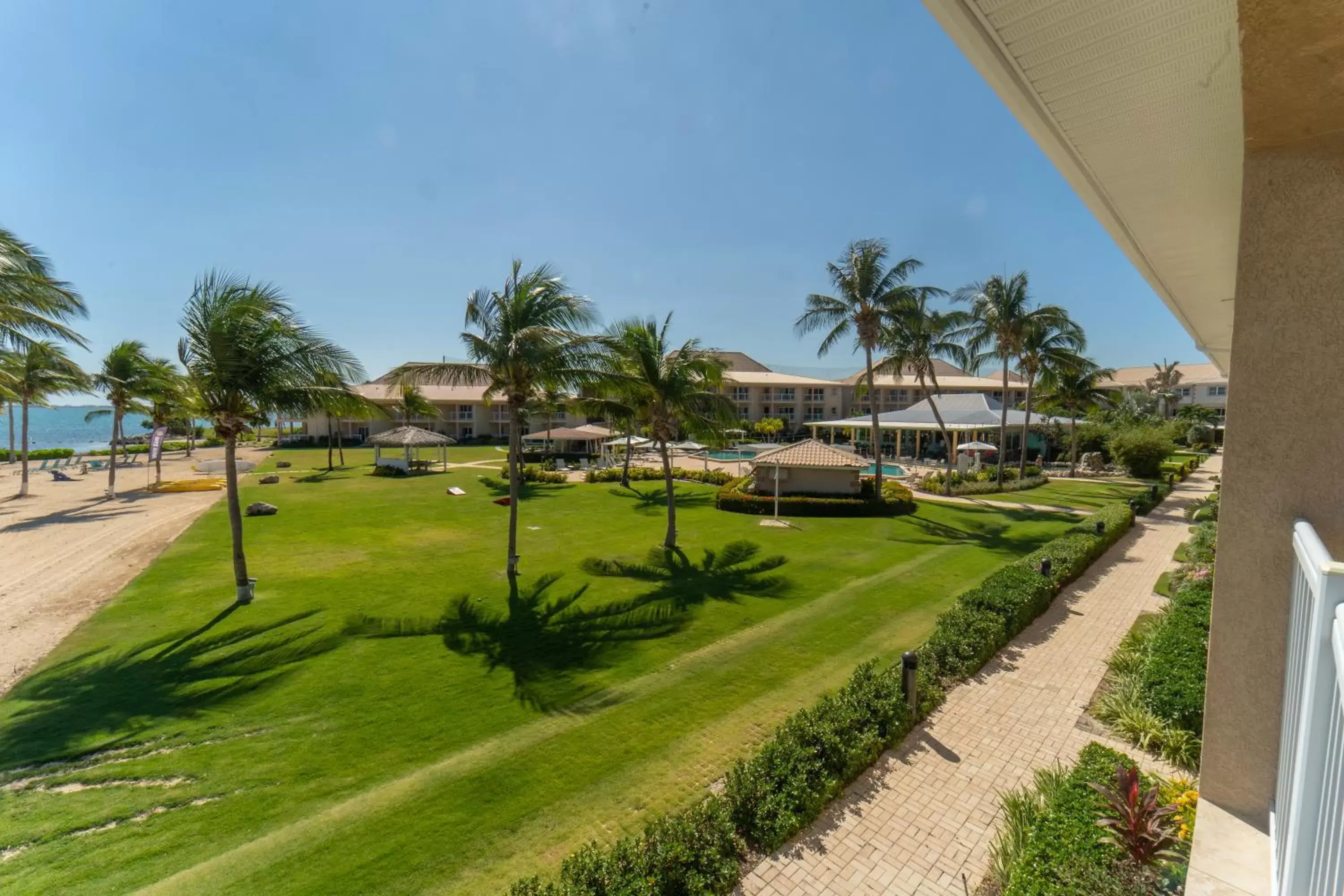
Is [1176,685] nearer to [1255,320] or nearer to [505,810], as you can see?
[1255,320]

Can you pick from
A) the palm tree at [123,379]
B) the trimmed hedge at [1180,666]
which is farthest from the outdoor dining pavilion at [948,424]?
the palm tree at [123,379]

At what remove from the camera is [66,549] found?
16.3 meters

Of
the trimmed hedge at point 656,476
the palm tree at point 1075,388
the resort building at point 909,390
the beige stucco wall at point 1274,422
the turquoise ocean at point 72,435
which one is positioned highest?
the resort building at point 909,390

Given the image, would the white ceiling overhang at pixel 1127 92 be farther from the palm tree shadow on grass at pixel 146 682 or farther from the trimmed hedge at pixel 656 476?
the trimmed hedge at pixel 656 476

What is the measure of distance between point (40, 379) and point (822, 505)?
36.3 metres

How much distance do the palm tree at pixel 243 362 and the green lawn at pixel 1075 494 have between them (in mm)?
26394

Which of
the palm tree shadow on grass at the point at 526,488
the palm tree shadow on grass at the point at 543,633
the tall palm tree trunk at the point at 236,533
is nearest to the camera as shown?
the palm tree shadow on grass at the point at 543,633

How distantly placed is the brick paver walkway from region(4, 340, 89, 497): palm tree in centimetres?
3603

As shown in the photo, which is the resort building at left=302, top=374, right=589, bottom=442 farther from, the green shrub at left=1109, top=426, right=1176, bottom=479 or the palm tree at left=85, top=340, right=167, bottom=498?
the green shrub at left=1109, top=426, right=1176, bottom=479

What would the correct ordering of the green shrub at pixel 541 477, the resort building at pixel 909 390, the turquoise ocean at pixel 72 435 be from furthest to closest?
the turquoise ocean at pixel 72 435 → the resort building at pixel 909 390 → the green shrub at pixel 541 477

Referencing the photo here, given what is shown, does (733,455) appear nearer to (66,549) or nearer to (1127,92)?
(66,549)

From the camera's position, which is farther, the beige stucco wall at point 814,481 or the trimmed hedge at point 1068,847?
the beige stucco wall at point 814,481

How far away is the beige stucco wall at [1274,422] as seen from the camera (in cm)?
282

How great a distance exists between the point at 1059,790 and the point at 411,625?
1015cm
